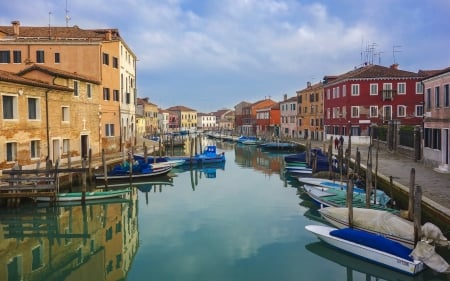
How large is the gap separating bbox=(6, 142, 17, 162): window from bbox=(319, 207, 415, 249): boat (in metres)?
13.9

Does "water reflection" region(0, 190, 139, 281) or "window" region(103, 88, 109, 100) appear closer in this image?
"water reflection" region(0, 190, 139, 281)

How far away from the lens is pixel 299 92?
58906mm

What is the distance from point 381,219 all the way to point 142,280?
21.9ft

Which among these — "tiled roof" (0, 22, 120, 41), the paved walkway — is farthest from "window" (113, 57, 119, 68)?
the paved walkway

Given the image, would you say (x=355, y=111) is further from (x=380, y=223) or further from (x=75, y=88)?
(x=380, y=223)

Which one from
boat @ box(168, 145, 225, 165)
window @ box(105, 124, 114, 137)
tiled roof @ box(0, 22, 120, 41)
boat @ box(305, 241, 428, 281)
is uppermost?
tiled roof @ box(0, 22, 120, 41)

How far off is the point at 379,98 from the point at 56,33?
3030cm

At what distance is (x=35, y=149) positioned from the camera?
2031 cm

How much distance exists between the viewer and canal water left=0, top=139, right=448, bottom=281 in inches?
400

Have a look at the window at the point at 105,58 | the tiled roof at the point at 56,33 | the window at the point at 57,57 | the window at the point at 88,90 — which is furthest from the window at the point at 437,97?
the window at the point at 57,57

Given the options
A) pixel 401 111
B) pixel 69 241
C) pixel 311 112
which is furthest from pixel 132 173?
pixel 311 112

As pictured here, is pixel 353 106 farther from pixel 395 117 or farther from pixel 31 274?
pixel 31 274

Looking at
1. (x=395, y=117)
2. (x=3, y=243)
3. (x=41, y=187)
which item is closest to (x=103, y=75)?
(x=41, y=187)

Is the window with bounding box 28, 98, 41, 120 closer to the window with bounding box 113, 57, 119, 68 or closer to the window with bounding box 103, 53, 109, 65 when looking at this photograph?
the window with bounding box 103, 53, 109, 65
